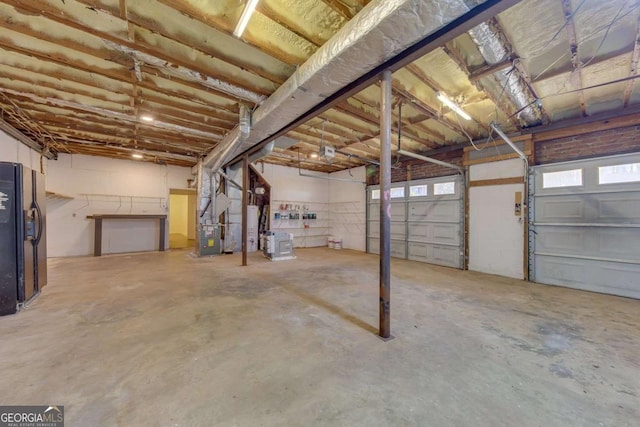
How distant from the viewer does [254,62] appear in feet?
9.24

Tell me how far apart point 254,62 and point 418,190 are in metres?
5.29

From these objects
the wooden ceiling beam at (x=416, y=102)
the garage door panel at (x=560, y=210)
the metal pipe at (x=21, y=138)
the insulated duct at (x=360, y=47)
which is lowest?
the garage door panel at (x=560, y=210)

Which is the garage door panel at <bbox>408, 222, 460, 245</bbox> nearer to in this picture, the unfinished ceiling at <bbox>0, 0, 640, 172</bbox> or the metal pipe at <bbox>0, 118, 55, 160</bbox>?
the unfinished ceiling at <bbox>0, 0, 640, 172</bbox>

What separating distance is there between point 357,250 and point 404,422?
7115 millimetres

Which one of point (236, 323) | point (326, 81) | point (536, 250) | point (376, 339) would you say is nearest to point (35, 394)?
point (236, 323)

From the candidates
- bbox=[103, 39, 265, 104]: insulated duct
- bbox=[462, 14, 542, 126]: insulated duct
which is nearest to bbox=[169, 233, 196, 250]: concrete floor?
bbox=[103, 39, 265, 104]: insulated duct

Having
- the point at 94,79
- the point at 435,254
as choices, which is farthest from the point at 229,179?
the point at 435,254

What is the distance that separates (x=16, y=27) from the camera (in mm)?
2188

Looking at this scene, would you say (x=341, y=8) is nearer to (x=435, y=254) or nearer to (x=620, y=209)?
(x=620, y=209)

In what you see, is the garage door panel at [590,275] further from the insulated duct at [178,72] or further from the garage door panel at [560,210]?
the insulated duct at [178,72]

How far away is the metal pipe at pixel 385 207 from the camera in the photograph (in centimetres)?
237

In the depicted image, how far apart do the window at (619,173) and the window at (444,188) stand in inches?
92.1

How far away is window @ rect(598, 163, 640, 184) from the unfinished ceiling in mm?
934

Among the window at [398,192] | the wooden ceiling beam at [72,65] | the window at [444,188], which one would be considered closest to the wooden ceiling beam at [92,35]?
the wooden ceiling beam at [72,65]
